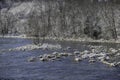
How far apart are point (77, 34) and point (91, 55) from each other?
187 ft

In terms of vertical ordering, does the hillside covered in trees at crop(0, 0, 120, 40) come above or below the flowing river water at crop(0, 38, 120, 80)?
above

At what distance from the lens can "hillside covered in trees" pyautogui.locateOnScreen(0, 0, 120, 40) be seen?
96.3m

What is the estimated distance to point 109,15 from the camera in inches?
4168

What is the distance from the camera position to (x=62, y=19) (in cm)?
12356

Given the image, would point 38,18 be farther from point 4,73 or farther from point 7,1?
point 4,73

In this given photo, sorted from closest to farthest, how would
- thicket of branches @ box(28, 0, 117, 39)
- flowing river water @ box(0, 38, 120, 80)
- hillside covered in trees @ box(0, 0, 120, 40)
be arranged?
flowing river water @ box(0, 38, 120, 80) < thicket of branches @ box(28, 0, 117, 39) < hillside covered in trees @ box(0, 0, 120, 40)

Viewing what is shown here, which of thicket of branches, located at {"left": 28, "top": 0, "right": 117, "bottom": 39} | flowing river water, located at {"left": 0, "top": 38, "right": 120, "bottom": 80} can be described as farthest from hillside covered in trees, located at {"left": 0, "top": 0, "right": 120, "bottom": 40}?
flowing river water, located at {"left": 0, "top": 38, "right": 120, "bottom": 80}

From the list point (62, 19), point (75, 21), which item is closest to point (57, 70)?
point (75, 21)

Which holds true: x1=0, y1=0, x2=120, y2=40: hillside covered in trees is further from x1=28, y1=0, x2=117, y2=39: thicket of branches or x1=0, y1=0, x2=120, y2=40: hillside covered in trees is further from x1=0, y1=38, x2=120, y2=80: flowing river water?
x1=0, y1=38, x2=120, y2=80: flowing river water

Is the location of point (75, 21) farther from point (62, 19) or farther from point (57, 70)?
point (57, 70)

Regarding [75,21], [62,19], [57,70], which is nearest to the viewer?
[57,70]

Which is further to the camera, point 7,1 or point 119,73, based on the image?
point 7,1

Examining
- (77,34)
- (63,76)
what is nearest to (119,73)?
(63,76)

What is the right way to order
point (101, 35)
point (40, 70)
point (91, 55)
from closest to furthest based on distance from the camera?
1. point (40, 70)
2. point (91, 55)
3. point (101, 35)
